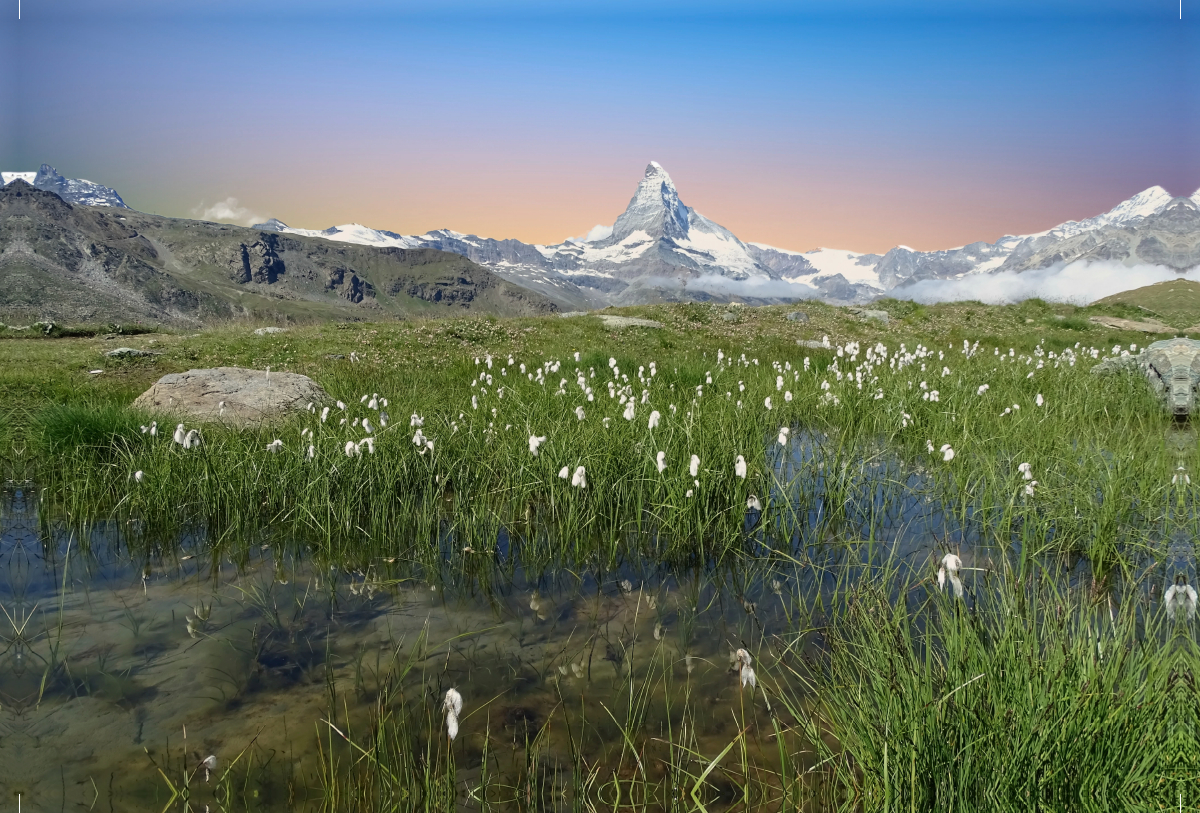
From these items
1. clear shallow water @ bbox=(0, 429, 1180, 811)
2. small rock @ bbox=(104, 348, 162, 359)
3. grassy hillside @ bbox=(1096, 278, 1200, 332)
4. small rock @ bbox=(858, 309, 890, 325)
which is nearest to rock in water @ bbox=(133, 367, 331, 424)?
clear shallow water @ bbox=(0, 429, 1180, 811)

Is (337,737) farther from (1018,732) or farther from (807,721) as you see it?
(1018,732)

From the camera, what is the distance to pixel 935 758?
250 centimetres

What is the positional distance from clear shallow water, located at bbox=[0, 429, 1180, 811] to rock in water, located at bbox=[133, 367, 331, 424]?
10.5 ft

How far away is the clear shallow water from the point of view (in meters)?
3.22

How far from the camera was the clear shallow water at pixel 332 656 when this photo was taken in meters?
3.22

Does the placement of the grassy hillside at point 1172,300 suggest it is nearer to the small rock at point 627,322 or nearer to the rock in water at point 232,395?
the small rock at point 627,322

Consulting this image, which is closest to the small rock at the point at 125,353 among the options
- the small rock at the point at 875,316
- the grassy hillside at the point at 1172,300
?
the small rock at the point at 875,316

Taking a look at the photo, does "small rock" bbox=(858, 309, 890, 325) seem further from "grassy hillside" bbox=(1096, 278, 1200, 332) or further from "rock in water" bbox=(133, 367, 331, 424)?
"rock in water" bbox=(133, 367, 331, 424)

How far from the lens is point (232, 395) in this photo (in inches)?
375

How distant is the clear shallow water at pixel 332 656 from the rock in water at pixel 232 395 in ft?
10.5

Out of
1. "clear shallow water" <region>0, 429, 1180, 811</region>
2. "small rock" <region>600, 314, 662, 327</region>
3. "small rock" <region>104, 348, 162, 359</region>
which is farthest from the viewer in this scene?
"small rock" <region>600, 314, 662, 327</region>

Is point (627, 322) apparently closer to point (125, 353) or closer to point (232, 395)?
point (125, 353)

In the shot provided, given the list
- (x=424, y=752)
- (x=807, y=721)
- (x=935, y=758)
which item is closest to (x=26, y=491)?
(x=424, y=752)

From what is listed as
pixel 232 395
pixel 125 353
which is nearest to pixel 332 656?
pixel 232 395
